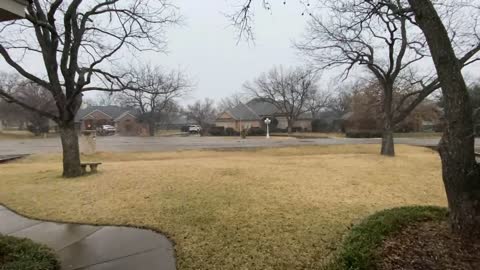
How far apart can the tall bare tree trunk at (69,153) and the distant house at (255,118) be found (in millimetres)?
50235

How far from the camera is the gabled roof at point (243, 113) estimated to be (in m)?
63.3

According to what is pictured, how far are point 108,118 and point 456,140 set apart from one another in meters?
73.5

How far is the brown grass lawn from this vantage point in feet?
15.9

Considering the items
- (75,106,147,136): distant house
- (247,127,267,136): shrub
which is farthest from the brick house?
(75,106,147,136): distant house

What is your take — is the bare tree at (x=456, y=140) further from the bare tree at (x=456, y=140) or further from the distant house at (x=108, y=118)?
the distant house at (x=108, y=118)

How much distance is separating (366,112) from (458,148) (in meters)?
46.5

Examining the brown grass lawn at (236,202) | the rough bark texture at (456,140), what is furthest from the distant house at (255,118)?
the rough bark texture at (456,140)

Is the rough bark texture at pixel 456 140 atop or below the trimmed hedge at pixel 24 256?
atop

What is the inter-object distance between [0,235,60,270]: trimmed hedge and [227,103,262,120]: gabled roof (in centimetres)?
5858

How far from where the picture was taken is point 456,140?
13.8 ft

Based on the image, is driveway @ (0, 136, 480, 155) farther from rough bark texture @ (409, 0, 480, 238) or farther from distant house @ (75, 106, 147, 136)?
distant house @ (75, 106, 147, 136)

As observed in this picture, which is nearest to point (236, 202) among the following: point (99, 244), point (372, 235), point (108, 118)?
point (99, 244)

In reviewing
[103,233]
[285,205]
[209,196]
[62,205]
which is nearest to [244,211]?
[285,205]

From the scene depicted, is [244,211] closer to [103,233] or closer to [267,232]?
[267,232]
